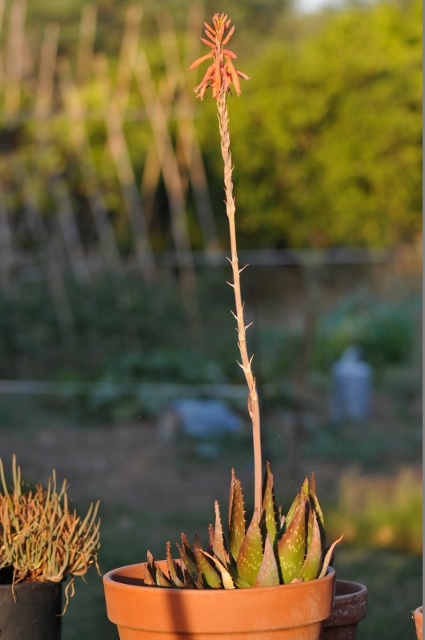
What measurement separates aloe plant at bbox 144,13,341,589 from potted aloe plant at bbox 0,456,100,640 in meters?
0.19

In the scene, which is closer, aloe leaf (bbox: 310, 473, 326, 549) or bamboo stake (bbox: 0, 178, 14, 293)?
aloe leaf (bbox: 310, 473, 326, 549)

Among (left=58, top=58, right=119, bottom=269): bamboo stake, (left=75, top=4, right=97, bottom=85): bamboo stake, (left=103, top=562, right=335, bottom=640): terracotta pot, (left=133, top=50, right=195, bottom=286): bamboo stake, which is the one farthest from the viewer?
(left=75, top=4, right=97, bottom=85): bamboo stake

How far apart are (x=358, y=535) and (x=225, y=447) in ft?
6.93

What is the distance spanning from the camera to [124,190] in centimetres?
1037

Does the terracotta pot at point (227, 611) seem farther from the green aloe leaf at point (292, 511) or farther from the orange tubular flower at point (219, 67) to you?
the orange tubular flower at point (219, 67)

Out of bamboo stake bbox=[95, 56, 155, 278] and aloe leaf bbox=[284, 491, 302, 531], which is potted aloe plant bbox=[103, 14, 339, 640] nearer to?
aloe leaf bbox=[284, 491, 302, 531]

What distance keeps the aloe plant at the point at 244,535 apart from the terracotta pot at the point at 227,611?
0.09ft

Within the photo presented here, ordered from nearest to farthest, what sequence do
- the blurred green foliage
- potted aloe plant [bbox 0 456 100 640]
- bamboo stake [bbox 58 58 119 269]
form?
potted aloe plant [bbox 0 456 100 640] < bamboo stake [bbox 58 58 119 269] < the blurred green foliage

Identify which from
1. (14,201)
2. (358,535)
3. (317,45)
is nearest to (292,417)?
(358,535)

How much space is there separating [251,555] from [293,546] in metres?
0.05

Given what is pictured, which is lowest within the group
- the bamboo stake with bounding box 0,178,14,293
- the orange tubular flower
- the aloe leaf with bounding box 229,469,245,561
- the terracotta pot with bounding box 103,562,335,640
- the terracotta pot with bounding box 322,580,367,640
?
the terracotta pot with bounding box 322,580,367,640

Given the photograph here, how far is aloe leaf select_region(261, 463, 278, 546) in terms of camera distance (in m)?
1.27

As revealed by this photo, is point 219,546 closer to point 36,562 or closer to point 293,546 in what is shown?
point 293,546

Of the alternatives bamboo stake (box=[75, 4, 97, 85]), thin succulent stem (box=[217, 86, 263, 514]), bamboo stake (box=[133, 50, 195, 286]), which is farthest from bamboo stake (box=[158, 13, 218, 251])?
thin succulent stem (box=[217, 86, 263, 514])
